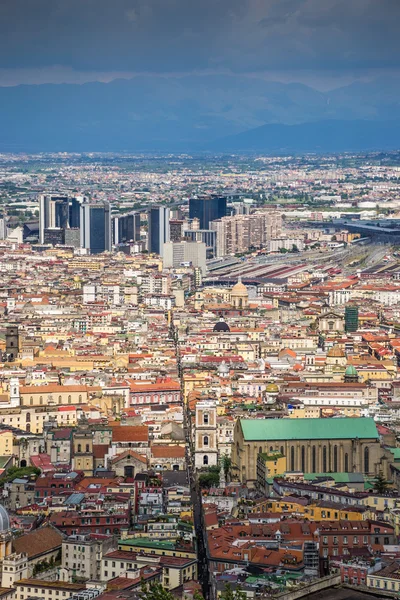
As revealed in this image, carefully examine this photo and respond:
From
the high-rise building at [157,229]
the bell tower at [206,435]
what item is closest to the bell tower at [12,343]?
the bell tower at [206,435]

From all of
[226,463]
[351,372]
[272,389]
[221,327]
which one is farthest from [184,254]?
[226,463]

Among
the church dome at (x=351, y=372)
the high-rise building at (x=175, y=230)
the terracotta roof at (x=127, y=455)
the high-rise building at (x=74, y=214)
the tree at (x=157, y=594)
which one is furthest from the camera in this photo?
the high-rise building at (x=74, y=214)

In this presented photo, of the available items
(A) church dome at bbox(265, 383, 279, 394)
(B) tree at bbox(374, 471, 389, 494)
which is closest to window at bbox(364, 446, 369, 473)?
(B) tree at bbox(374, 471, 389, 494)

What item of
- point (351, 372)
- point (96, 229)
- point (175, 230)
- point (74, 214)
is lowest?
point (351, 372)

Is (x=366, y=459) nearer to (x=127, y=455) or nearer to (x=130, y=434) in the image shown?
(x=127, y=455)

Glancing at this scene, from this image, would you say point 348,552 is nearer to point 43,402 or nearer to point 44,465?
point 44,465

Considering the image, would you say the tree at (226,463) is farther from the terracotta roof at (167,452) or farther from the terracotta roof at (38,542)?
the terracotta roof at (38,542)

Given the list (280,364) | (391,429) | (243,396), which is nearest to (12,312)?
(280,364)
